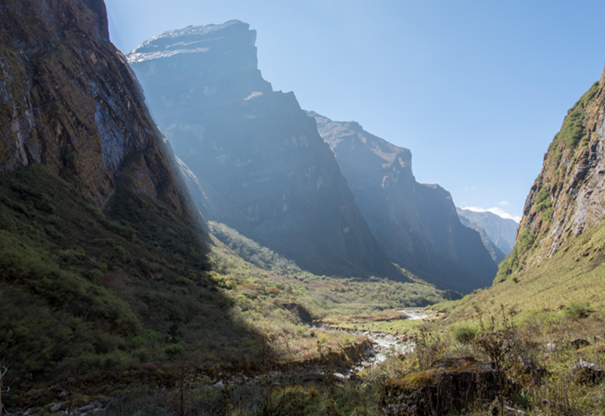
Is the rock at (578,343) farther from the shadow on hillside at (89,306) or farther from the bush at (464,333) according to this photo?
the shadow on hillside at (89,306)

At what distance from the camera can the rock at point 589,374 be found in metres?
5.48

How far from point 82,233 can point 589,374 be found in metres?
26.7

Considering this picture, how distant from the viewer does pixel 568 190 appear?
116 ft

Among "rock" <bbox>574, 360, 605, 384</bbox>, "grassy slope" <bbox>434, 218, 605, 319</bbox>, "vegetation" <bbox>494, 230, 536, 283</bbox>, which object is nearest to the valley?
"rock" <bbox>574, 360, 605, 384</bbox>

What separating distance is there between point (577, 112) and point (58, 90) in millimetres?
66846

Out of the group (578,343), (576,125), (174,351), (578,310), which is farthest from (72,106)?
(576,125)

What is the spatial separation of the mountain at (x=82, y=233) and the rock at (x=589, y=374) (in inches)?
445

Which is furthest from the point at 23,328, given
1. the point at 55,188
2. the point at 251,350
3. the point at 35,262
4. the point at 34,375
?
the point at 55,188

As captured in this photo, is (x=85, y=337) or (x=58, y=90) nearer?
(x=85, y=337)

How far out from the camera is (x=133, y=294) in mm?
18359

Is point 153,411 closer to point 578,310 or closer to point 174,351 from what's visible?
point 174,351

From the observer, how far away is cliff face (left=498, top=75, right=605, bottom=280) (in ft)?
98.1

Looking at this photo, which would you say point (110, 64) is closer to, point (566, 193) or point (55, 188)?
point (55, 188)

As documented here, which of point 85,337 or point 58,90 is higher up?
point 58,90
